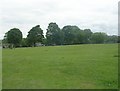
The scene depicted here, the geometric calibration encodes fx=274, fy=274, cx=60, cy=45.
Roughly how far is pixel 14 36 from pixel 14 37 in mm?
524

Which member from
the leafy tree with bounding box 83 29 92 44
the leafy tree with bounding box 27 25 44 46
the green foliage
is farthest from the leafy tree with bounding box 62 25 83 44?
the green foliage

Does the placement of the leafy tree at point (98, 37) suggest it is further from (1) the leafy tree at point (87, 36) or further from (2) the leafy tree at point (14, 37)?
(2) the leafy tree at point (14, 37)

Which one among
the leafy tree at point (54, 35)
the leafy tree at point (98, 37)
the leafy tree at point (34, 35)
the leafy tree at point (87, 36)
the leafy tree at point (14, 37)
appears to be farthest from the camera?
the leafy tree at point (98, 37)

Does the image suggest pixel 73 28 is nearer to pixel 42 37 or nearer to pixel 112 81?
pixel 42 37

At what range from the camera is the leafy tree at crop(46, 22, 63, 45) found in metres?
106

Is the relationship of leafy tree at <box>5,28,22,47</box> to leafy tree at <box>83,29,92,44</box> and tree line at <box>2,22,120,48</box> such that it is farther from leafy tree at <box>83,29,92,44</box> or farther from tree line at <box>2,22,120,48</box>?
leafy tree at <box>83,29,92,44</box>

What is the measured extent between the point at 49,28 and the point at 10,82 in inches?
3836

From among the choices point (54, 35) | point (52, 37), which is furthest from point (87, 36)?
point (52, 37)

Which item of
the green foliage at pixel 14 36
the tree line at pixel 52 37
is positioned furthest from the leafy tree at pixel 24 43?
the green foliage at pixel 14 36

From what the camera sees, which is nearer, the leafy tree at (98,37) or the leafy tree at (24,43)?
the leafy tree at (24,43)

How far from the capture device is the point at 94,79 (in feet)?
43.9

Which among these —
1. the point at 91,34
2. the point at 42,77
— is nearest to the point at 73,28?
the point at 91,34

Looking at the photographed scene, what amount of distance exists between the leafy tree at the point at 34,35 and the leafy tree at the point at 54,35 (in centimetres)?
347

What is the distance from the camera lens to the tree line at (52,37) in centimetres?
10412
